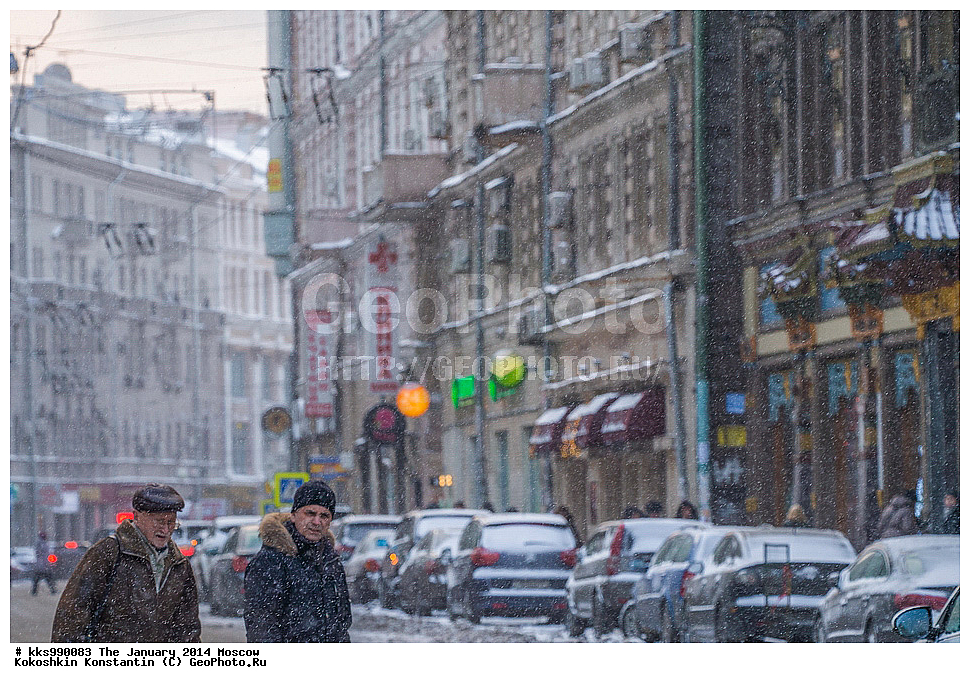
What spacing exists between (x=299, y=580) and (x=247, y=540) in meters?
15.3

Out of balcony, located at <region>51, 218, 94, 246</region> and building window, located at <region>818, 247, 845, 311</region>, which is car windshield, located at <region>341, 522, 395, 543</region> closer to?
building window, located at <region>818, 247, 845, 311</region>

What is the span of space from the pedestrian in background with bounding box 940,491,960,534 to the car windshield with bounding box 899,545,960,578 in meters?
4.69

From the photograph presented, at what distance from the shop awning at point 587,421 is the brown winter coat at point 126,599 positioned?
16.6 metres

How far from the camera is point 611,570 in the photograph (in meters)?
17.3

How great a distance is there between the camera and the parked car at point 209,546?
24.3 metres

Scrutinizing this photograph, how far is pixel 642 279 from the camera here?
24000mm

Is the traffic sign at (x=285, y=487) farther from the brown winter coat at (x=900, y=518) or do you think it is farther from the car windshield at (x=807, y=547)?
the car windshield at (x=807, y=547)

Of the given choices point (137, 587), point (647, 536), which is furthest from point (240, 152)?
point (137, 587)

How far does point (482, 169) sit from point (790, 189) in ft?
24.5

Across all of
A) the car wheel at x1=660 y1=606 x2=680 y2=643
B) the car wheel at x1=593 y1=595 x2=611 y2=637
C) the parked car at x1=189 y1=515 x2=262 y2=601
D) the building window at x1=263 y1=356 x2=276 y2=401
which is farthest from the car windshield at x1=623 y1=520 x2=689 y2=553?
the building window at x1=263 y1=356 x2=276 y2=401

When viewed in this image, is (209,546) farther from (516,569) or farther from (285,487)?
(516,569)
